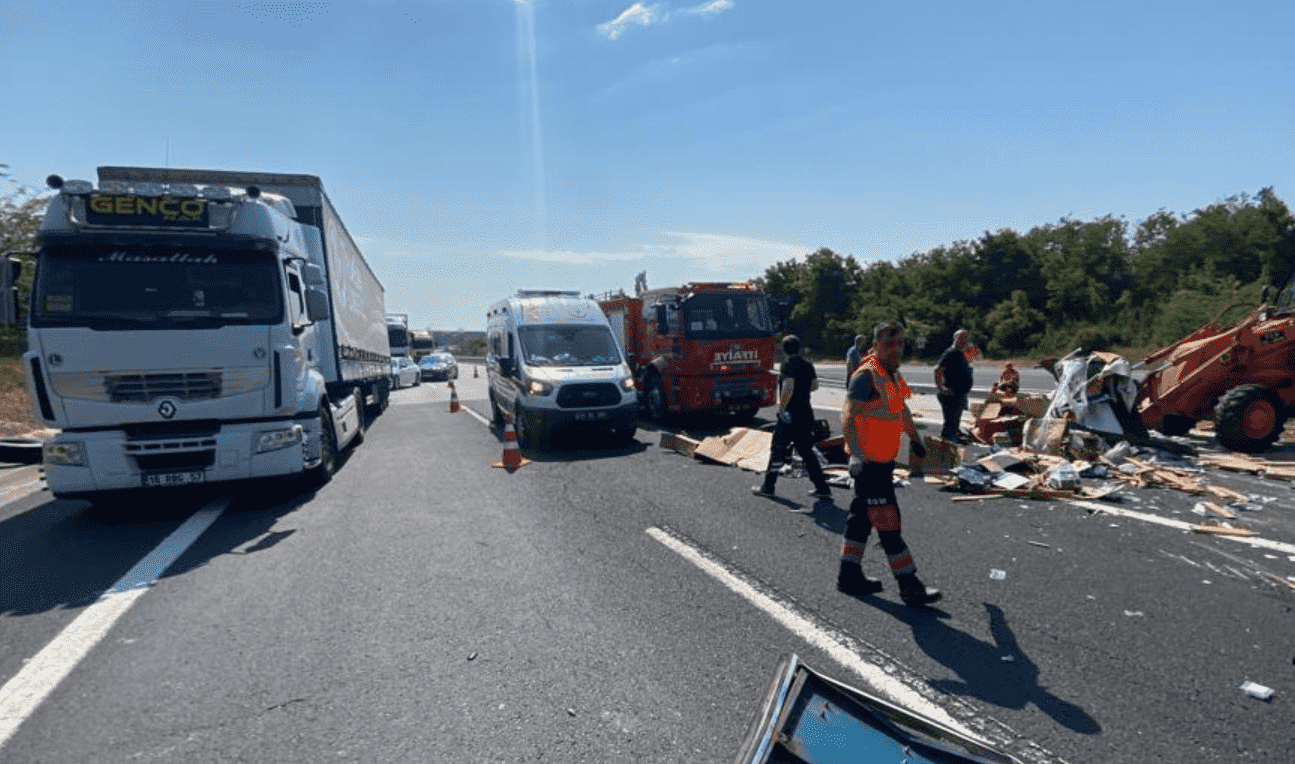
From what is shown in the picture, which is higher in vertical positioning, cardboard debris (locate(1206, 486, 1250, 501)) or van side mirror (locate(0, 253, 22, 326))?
van side mirror (locate(0, 253, 22, 326))

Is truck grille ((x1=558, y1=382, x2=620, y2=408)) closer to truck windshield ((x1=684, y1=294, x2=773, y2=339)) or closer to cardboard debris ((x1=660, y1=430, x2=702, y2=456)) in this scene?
cardboard debris ((x1=660, y1=430, x2=702, y2=456))

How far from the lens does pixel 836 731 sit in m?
1.96

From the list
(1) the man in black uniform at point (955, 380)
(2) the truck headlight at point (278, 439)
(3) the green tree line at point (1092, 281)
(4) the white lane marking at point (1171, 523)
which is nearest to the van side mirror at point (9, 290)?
(2) the truck headlight at point (278, 439)

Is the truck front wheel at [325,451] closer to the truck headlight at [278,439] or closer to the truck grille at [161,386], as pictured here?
the truck headlight at [278,439]

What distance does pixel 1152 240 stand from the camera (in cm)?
4022

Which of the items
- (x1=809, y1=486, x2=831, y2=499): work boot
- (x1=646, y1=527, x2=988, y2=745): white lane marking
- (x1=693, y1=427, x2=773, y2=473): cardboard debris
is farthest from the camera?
(x1=693, y1=427, x2=773, y2=473): cardboard debris

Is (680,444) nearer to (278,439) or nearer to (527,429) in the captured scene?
(527,429)

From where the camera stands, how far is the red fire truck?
41.3 feet

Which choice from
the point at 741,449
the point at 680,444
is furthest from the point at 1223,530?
the point at 680,444

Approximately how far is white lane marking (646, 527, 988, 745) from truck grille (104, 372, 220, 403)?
16.7ft

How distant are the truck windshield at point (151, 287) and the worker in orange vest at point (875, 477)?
6.18m

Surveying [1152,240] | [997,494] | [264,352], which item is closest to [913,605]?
[997,494]

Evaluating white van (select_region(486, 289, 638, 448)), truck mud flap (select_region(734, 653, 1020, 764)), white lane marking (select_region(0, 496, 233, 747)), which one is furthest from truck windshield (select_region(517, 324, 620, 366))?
truck mud flap (select_region(734, 653, 1020, 764))

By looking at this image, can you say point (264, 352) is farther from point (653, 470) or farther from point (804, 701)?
point (804, 701)
